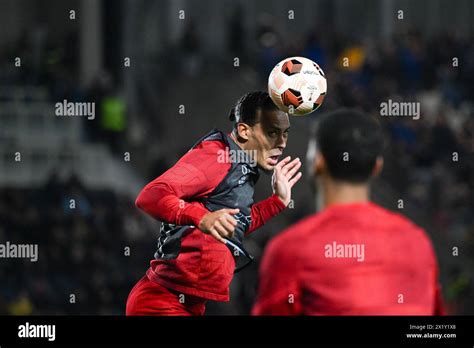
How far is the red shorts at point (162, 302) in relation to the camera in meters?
7.37

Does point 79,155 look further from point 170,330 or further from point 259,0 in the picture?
point 170,330

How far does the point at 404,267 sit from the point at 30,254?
463 inches

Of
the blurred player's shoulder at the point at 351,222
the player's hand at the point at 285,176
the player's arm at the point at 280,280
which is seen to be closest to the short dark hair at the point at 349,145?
the blurred player's shoulder at the point at 351,222

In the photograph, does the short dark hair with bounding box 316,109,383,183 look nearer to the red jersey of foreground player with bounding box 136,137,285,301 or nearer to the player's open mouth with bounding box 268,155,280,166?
the red jersey of foreground player with bounding box 136,137,285,301

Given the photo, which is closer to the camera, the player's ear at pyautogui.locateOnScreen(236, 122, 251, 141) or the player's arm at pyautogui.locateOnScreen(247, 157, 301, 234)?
the player's arm at pyautogui.locateOnScreen(247, 157, 301, 234)

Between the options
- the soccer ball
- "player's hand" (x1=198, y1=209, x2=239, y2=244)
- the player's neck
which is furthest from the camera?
the soccer ball

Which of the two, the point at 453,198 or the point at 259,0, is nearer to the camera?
the point at 453,198

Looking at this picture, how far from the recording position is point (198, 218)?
6676mm

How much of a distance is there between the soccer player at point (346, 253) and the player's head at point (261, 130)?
2758 millimetres

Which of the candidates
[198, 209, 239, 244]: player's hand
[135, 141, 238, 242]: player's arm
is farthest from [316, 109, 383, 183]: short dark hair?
[135, 141, 238, 242]: player's arm

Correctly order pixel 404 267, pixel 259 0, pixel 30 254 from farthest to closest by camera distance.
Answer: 1. pixel 259 0
2. pixel 30 254
3. pixel 404 267

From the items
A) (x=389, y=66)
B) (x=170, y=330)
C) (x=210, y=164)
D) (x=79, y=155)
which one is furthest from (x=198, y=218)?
(x=389, y=66)

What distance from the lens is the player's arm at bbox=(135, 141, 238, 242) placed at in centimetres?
675

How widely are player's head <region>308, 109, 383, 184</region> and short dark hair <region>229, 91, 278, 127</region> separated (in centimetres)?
278
